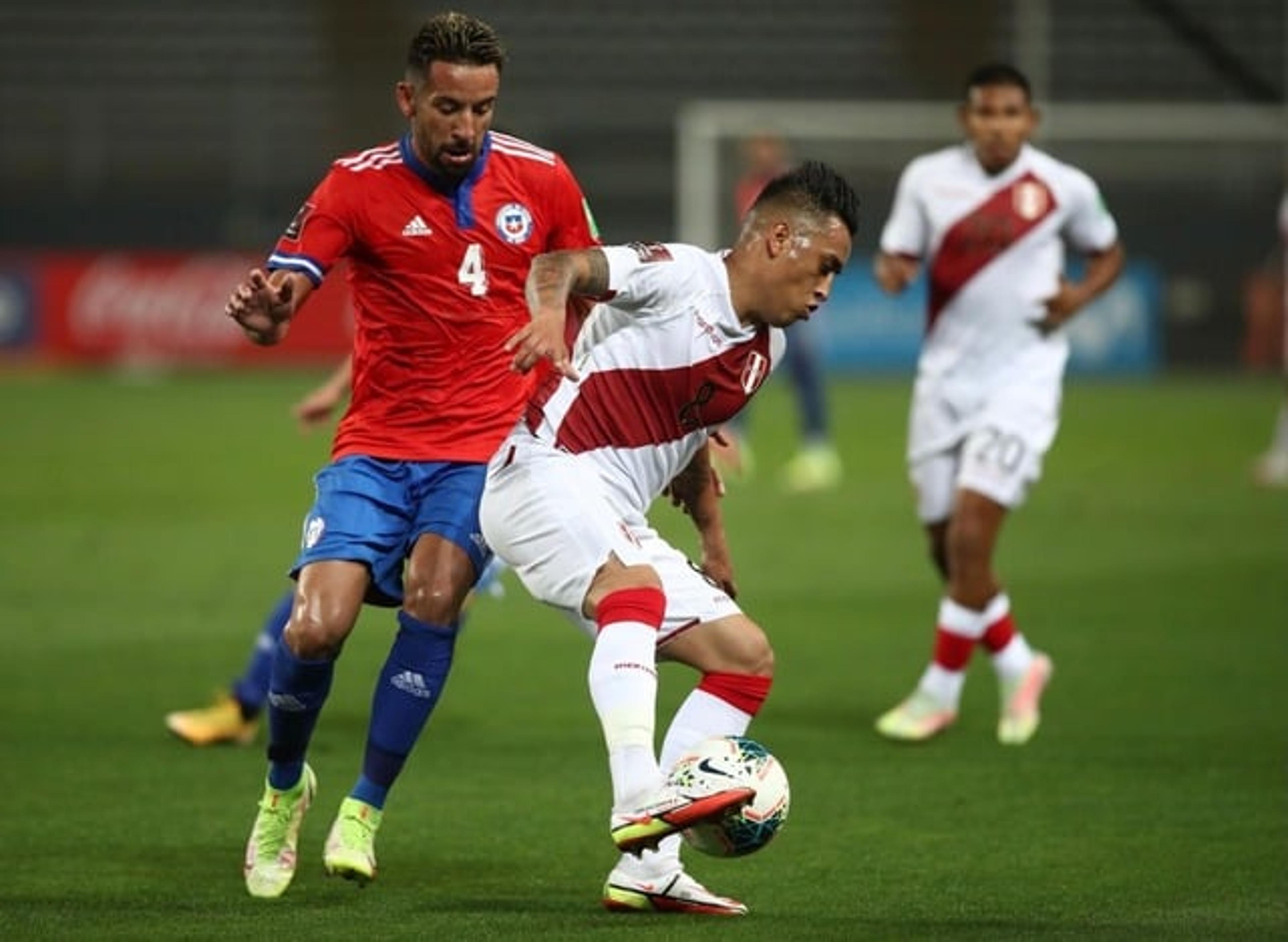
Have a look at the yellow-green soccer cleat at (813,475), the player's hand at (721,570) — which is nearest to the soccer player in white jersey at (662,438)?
the player's hand at (721,570)

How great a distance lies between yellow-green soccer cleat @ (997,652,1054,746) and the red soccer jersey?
281cm

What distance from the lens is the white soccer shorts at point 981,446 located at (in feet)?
29.0

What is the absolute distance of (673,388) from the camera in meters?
5.96

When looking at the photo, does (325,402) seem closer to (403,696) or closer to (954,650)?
(403,696)

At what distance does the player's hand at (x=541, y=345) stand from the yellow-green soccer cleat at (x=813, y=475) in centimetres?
1199

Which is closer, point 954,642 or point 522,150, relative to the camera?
point 522,150

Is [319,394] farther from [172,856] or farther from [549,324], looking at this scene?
[549,324]

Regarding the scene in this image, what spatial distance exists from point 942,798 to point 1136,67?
80.5 ft

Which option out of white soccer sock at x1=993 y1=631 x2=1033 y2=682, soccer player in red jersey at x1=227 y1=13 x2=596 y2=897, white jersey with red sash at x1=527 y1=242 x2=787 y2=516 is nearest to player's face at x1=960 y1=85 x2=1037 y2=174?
white soccer sock at x1=993 y1=631 x2=1033 y2=682

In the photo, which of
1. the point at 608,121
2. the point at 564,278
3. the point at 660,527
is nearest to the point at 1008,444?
the point at 564,278

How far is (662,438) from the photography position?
6020mm

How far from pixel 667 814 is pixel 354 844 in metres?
1.22

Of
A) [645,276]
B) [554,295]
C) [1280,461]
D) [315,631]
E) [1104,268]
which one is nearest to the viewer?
[554,295]

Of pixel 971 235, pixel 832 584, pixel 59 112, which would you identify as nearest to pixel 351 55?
pixel 59 112
